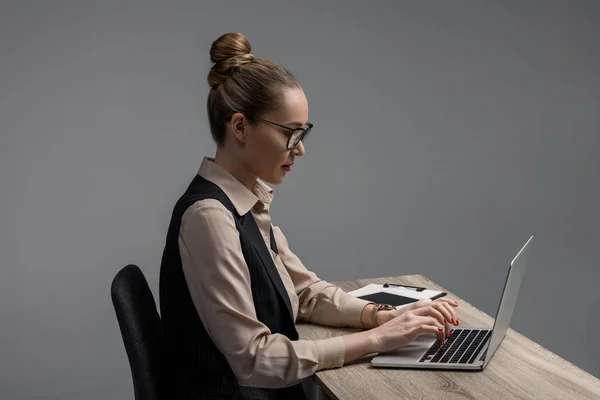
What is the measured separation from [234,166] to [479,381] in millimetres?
752

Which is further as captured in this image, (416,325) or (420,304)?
(420,304)

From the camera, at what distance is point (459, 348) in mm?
1883

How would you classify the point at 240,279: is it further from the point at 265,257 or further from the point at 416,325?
the point at 416,325

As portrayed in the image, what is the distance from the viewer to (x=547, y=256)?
4.53m

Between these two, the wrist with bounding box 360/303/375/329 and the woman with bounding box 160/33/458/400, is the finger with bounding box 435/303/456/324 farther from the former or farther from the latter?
the wrist with bounding box 360/303/375/329

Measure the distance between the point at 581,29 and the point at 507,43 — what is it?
1.57 ft

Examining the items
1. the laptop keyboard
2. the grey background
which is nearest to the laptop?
the laptop keyboard

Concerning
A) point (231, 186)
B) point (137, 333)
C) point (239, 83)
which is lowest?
point (137, 333)

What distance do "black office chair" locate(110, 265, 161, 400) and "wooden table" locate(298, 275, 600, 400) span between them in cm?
39

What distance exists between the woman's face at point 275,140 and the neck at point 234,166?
0.07 feet

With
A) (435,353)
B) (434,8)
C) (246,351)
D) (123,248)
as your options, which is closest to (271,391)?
(246,351)

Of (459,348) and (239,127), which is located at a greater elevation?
(239,127)

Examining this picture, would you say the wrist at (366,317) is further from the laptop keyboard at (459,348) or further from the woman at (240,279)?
the laptop keyboard at (459,348)

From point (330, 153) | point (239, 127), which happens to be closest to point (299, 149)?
point (239, 127)
